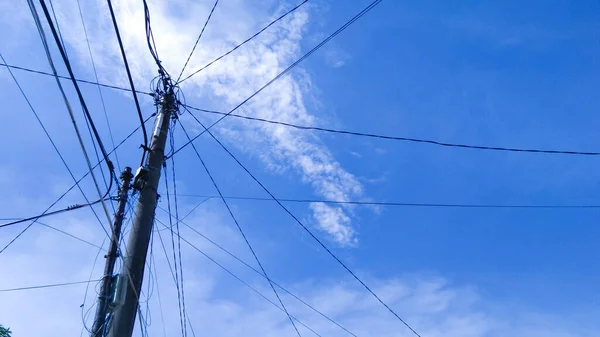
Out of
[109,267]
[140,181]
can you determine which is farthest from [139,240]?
[109,267]

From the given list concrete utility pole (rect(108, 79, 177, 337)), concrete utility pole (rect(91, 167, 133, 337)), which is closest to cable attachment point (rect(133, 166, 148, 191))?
concrete utility pole (rect(108, 79, 177, 337))

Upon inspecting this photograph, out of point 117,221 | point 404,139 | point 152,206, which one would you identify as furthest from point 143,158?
point 404,139

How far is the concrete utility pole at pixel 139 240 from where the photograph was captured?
18.0 feet

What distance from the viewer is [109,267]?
886cm

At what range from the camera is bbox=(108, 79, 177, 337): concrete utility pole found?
5.49 meters

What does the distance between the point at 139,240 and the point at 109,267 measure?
11.6 feet

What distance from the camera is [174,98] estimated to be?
770 cm

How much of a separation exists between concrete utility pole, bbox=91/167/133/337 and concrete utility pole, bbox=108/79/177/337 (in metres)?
0.21

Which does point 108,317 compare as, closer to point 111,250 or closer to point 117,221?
point 111,250

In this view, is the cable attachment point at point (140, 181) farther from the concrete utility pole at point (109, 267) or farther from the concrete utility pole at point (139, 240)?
the concrete utility pole at point (109, 267)

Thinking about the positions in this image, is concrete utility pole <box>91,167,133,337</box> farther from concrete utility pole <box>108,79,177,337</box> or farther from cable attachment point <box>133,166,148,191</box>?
cable attachment point <box>133,166,148,191</box>

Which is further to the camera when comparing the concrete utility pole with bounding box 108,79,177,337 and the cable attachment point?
the cable attachment point

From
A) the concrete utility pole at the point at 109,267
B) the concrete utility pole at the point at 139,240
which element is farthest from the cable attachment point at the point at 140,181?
the concrete utility pole at the point at 109,267

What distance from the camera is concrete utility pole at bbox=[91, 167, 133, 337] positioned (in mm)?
6070
